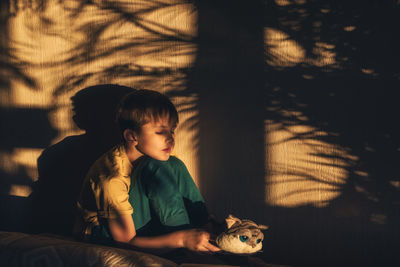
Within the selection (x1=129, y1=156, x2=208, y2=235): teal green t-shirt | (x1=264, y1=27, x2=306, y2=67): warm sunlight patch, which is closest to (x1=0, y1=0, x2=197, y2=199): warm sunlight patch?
(x1=129, y1=156, x2=208, y2=235): teal green t-shirt

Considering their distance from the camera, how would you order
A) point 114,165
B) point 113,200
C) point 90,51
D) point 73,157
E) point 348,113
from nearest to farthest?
point 113,200
point 114,165
point 348,113
point 90,51
point 73,157

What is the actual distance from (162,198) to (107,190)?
251 mm

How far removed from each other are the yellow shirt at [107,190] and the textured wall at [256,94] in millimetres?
420

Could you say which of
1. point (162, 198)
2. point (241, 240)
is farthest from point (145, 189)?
point (241, 240)

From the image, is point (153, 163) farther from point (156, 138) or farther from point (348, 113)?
point (348, 113)

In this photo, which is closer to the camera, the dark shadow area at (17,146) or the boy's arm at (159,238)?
the boy's arm at (159,238)

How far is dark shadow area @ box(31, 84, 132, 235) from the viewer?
2.00m

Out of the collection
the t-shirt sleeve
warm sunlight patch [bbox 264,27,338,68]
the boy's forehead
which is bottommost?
the t-shirt sleeve

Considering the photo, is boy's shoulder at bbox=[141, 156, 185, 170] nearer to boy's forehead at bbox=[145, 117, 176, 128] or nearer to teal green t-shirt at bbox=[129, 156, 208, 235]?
teal green t-shirt at bbox=[129, 156, 208, 235]

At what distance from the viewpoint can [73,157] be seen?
6.83ft

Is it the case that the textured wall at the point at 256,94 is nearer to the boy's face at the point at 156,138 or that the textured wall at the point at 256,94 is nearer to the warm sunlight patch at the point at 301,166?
the warm sunlight patch at the point at 301,166

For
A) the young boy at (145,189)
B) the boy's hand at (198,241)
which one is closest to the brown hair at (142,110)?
the young boy at (145,189)

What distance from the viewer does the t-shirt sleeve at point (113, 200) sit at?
1438 millimetres

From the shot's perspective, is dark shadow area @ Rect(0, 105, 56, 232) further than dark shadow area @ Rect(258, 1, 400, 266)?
Yes
